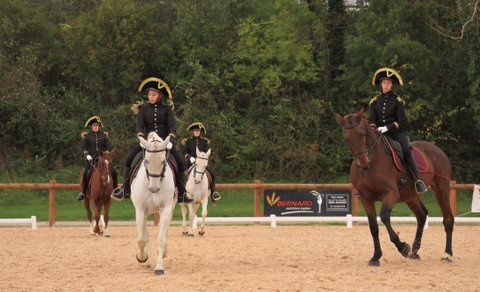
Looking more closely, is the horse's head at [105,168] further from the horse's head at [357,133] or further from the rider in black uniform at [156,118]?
the horse's head at [357,133]

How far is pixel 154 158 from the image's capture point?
42.1 ft

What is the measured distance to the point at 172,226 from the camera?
26.1 meters

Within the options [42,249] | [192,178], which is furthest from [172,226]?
[42,249]

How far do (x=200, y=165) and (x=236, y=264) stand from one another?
7.08 meters

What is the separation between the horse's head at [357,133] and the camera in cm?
1376

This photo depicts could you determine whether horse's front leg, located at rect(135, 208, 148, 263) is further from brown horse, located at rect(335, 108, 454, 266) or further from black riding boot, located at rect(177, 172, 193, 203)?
brown horse, located at rect(335, 108, 454, 266)

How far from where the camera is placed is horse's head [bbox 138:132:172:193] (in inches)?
504

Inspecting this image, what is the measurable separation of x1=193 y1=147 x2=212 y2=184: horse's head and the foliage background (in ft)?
49.8

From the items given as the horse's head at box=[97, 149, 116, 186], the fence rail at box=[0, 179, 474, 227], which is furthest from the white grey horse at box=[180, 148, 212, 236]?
the fence rail at box=[0, 179, 474, 227]

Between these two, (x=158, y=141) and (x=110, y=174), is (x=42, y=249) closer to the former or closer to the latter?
(x=110, y=174)

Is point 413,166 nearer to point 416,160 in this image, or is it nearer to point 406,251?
point 416,160

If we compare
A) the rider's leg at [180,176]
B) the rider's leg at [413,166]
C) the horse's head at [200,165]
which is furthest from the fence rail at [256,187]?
the rider's leg at [180,176]

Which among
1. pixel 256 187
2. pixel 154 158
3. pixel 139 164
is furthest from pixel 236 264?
pixel 256 187

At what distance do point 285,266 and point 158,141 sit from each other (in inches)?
126
